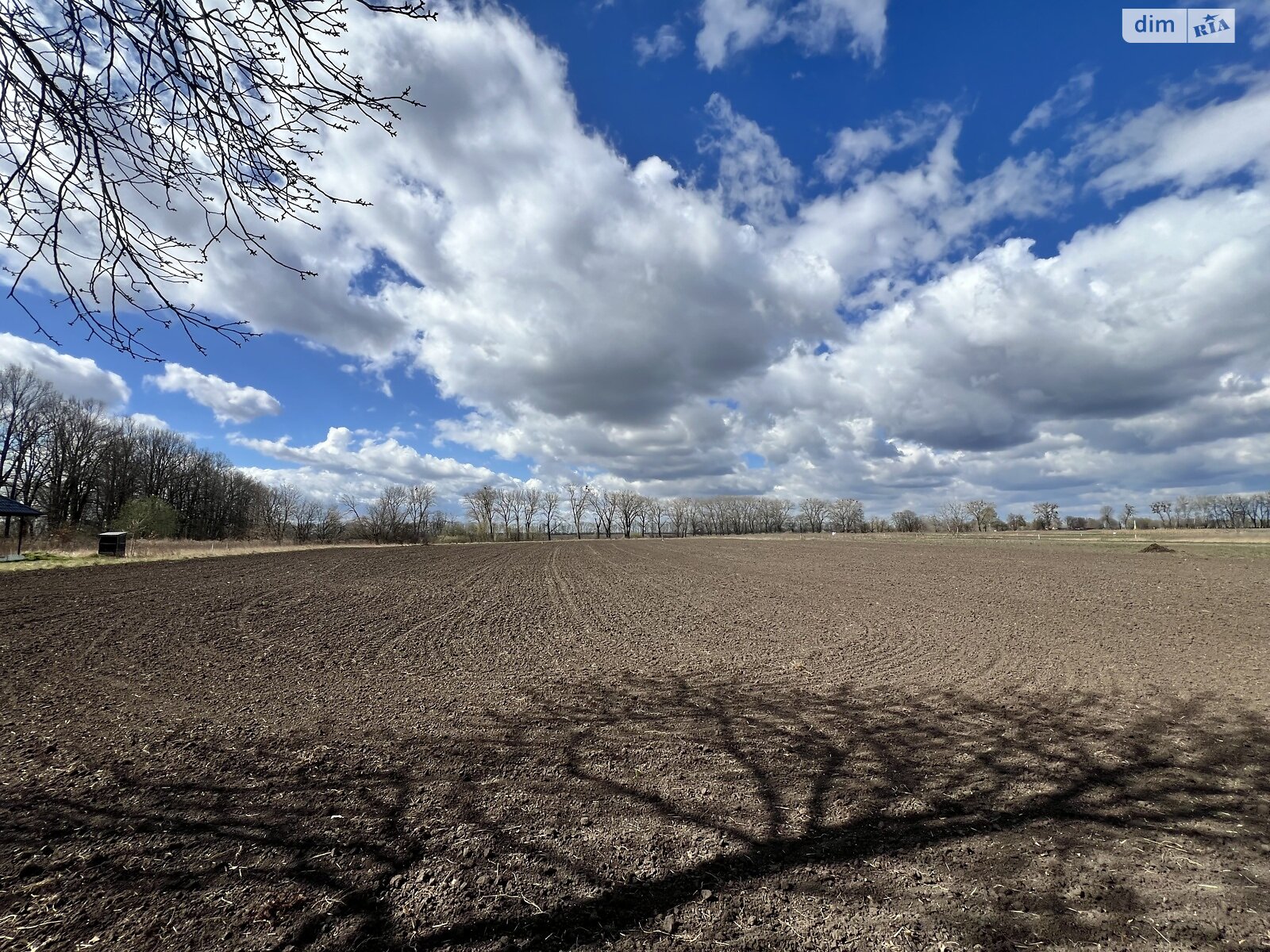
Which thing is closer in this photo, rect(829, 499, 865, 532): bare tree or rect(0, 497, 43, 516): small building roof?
rect(0, 497, 43, 516): small building roof

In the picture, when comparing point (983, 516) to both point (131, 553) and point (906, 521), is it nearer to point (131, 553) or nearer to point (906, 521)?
point (906, 521)

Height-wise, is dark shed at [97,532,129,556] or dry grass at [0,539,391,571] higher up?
dark shed at [97,532,129,556]

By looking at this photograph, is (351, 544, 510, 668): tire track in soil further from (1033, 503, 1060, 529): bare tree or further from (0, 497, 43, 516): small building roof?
(1033, 503, 1060, 529): bare tree

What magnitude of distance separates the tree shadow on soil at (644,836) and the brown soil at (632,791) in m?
0.02

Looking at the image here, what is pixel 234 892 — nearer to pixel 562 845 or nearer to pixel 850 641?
pixel 562 845

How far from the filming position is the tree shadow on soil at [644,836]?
291 cm

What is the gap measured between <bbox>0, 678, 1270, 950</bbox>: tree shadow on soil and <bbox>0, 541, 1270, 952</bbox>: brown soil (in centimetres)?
2

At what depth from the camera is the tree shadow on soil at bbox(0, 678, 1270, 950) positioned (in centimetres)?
291

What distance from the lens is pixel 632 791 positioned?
4.48 meters

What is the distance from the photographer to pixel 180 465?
74.2m

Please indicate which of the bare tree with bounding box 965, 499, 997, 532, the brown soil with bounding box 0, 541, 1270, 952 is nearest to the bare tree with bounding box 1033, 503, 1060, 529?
the bare tree with bounding box 965, 499, 997, 532

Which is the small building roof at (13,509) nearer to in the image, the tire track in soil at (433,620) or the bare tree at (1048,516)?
the tire track in soil at (433,620)

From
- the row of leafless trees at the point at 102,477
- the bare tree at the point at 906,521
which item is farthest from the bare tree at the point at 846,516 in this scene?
the row of leafless trees at the point at 102,477

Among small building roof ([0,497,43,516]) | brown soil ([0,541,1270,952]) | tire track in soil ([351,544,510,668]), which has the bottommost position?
tire track in soil ([351,544,510,668])
